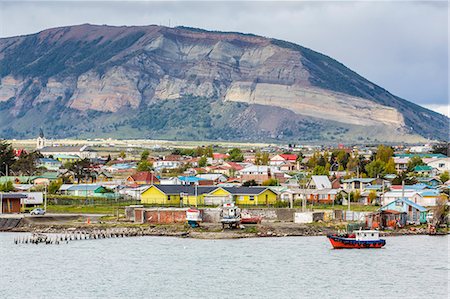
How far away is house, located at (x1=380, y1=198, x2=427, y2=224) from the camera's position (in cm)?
5478

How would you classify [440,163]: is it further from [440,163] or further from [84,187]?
[84,187]

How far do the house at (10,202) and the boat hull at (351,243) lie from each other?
2195cm

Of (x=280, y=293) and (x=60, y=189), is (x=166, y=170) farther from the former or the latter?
(x=280, y=293)

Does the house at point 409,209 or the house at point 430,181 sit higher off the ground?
the house at point 430,181

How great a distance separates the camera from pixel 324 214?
5456 centimetres

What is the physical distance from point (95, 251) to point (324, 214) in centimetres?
1463

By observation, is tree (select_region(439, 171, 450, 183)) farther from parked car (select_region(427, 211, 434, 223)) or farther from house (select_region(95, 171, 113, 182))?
house (select_region(95, 171, 113, 182))

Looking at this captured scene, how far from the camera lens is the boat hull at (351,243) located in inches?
1779

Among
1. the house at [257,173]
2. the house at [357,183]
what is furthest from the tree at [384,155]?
the house at [357,183]

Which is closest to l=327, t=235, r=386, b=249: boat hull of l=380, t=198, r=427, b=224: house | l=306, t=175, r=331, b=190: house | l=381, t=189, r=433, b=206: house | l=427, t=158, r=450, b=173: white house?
l=380, t=198, r=427, b=224: house

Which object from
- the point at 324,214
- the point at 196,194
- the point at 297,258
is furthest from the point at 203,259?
the point at 196,194

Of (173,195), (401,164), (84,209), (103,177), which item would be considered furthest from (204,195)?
(401,164)

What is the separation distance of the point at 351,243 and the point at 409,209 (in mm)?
10012

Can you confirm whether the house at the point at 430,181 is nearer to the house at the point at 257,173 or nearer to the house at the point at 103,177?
the house at the point at 257,173
